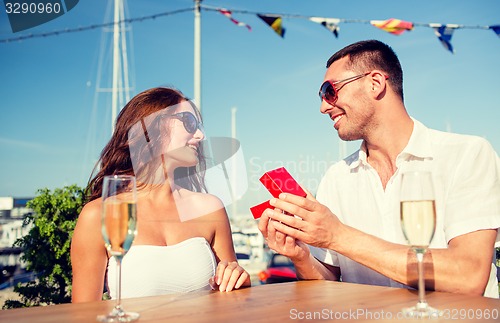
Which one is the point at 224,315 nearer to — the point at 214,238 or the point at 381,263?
the point at 381,263

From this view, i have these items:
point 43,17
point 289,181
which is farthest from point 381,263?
point 43,17

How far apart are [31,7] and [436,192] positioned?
511 centimetres

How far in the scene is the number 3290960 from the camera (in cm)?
529

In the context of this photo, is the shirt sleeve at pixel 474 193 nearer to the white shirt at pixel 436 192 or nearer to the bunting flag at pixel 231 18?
the white shirt at pixel 436 192

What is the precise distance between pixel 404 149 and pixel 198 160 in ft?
4.01

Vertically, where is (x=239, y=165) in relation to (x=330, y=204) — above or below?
above

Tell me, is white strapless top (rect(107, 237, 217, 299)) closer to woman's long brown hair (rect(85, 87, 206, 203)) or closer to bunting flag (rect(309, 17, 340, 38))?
woman's long brown hair (rect(85, 87, 206, 203))

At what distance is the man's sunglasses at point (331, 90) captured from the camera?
2.81m

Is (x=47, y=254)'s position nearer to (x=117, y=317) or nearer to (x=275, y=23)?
(x=117, y=317)

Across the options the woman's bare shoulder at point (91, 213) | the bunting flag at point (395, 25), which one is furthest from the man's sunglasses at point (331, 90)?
the bunting flag at point (395, 25)

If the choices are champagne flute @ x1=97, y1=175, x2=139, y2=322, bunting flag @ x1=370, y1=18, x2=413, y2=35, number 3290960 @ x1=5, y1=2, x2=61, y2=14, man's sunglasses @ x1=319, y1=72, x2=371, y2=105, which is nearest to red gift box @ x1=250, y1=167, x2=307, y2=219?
champagne flute @ x1=97, y1=175, x2=139, y2=322

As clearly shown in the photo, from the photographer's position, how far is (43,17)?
6.05 metres

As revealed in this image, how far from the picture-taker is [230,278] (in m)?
1.80

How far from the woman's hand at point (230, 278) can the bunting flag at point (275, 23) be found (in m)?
6.53
